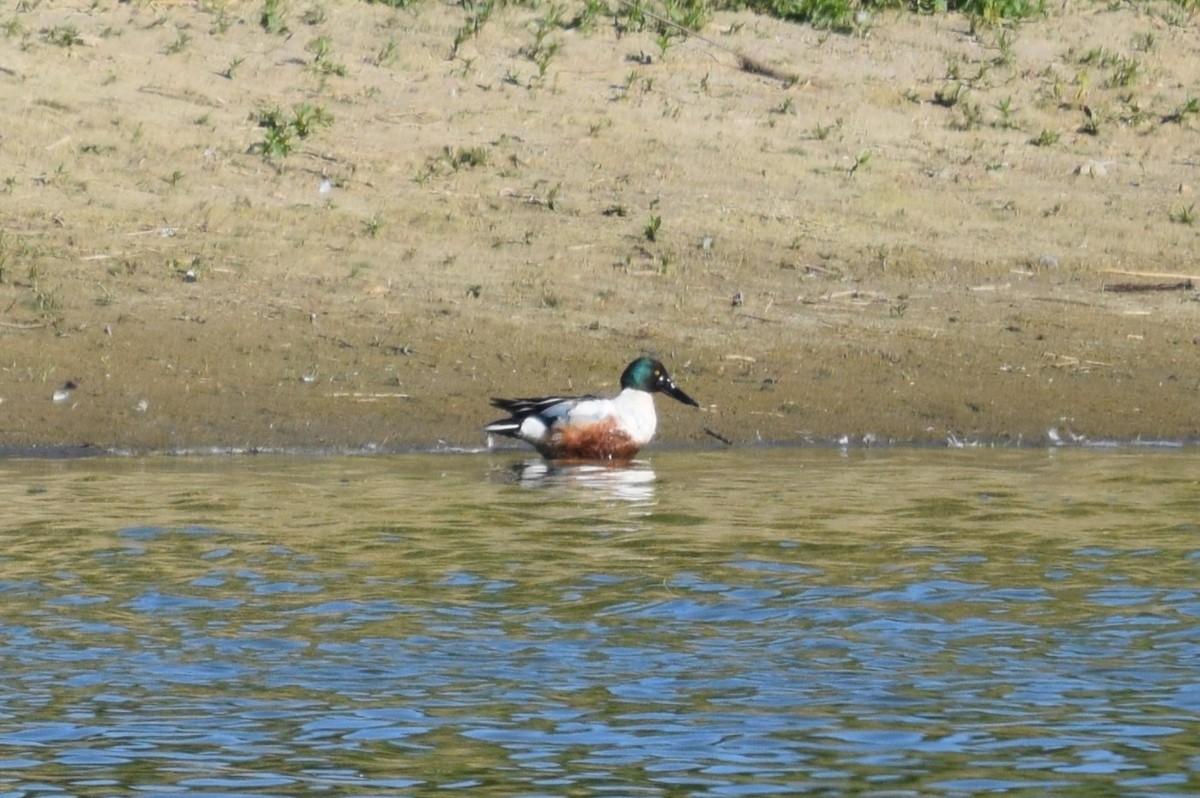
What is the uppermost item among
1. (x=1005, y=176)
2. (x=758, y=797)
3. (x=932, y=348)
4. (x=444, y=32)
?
(x=444, y=32)

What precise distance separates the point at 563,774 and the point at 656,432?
603 cm

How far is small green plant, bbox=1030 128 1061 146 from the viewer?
45.8 ft

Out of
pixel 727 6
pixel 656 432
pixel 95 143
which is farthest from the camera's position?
pixel 727 6

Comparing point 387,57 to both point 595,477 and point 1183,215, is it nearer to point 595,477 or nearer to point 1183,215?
point 1183,215

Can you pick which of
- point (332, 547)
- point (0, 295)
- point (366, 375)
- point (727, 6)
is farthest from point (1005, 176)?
point (332, 547)

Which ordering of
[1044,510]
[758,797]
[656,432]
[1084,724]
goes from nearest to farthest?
[758,797], [1084,724], [1044,510], [656,432]

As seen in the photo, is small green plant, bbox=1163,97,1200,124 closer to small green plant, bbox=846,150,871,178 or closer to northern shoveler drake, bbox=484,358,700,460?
small green plant, bbox=846,150,871,178

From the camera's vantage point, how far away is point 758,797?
4.46 m

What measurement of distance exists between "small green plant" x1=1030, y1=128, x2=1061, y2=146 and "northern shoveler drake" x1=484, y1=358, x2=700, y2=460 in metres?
4.83

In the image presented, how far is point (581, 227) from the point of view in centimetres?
1234

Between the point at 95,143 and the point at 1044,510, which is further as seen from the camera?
the point at 95,143

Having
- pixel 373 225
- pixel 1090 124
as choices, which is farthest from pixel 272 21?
pixel 1090 124

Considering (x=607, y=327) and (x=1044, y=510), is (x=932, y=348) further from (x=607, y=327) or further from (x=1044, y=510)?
(x=1044, y=510)

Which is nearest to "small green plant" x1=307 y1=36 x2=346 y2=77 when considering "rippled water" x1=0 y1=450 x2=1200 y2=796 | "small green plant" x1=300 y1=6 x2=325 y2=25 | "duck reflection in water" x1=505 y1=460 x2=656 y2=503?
"small green plant" x1=300 y1=6 x2=325 y2=25
